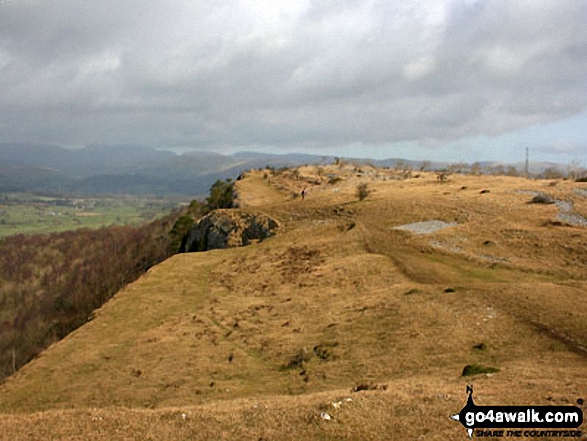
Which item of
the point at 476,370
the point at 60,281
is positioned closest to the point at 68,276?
the point at 60,281

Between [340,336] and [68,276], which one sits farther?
[68,276]

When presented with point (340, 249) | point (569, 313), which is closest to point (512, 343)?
point (569, 313)

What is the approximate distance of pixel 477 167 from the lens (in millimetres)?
112250

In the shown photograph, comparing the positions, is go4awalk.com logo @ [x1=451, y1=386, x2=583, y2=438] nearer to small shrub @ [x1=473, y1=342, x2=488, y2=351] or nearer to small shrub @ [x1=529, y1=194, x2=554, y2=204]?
small shrub @ [x1=473, y1=342, x2=488, y2=351]

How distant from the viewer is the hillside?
1639 centimetres

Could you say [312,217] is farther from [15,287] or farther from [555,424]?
[15,287]

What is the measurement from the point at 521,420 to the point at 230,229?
57.7 meters

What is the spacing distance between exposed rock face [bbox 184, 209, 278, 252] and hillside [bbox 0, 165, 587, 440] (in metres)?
7.86

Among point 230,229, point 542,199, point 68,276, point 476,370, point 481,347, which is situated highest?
point 542,199

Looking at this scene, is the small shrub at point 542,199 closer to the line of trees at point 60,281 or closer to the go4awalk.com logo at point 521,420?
the go4awalk.com logo at point 521,420

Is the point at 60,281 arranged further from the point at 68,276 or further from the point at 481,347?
the point at 481,347

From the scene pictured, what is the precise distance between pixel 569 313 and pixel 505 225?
78.4ft

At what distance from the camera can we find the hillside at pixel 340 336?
16391 millimetres

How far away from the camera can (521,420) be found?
14.3 m
